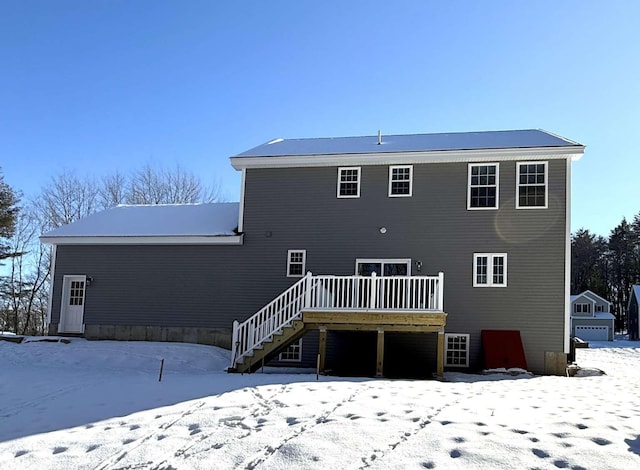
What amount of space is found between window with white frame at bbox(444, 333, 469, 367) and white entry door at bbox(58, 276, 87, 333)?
11247 mm

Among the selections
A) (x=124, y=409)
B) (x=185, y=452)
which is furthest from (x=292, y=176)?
(x=185, y=452)

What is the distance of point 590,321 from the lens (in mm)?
43719

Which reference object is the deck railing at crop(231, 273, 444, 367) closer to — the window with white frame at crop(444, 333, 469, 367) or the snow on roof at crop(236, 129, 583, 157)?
the window with white frame at crop(444, 333, 469, 367)

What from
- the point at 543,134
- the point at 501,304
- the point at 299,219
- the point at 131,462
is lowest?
the point at 131,462

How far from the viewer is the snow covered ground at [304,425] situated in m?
5.99

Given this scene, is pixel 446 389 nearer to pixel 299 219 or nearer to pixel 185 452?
pixel 185 452

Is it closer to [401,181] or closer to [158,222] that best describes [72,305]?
[158,222]

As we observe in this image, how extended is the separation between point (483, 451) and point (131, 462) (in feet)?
12.1

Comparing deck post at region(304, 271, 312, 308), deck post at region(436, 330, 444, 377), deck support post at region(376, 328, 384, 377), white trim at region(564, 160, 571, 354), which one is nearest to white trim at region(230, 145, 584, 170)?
white trim at region(564, 160, 571, 354)

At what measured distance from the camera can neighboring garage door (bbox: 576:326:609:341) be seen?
43.7 meters

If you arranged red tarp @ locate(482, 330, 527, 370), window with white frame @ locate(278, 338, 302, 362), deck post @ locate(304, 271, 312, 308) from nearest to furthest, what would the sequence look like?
deck post @ locate(304, 271, 312, 308)
red tarp @ locate(482, 330, 527, 370)
window with white frame @ locate(278, 338, 302, 362)

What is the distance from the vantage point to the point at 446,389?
34.9ft

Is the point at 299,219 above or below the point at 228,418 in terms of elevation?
above

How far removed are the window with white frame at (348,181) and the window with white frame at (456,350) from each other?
4942mm
